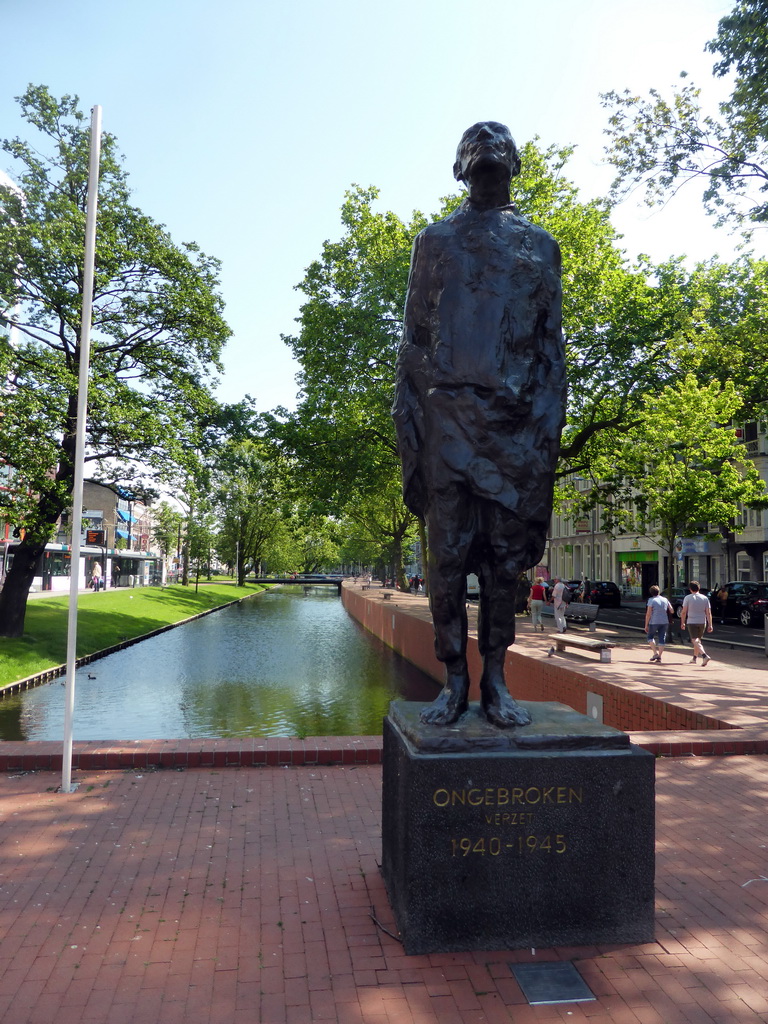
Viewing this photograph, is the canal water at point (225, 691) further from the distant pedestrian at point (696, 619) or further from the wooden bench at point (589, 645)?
the distant pedestrian at point (696, 619)

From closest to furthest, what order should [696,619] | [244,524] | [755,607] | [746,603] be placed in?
[696,619]
[755,607]
[746,603]
[244,524]

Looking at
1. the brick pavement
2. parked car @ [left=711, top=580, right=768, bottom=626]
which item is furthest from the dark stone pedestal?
parked car @ [left=711, top=580, right=768, bottom=626]

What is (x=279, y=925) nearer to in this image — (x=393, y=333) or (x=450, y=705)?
(x=450, y=705)

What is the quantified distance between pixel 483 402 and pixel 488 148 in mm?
1460

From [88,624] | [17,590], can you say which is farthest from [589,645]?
[88,624]

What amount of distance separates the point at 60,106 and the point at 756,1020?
2106cm

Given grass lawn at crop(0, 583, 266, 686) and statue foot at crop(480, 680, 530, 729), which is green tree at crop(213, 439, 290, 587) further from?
statue foot at crop(480, 680, 530, 729)

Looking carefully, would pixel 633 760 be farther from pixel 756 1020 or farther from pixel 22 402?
pixel 22 402

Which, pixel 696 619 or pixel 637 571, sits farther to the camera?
pixel 637 571

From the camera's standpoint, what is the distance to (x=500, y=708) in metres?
4.28

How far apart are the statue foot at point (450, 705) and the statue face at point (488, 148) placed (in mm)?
2909

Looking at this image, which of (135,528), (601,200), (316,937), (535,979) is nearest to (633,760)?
(535,979)

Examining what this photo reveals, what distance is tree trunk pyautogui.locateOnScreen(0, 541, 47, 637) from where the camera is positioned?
18375mm

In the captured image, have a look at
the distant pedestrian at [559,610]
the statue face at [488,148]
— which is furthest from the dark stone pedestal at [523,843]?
the distant pedestrian at [559,610]
